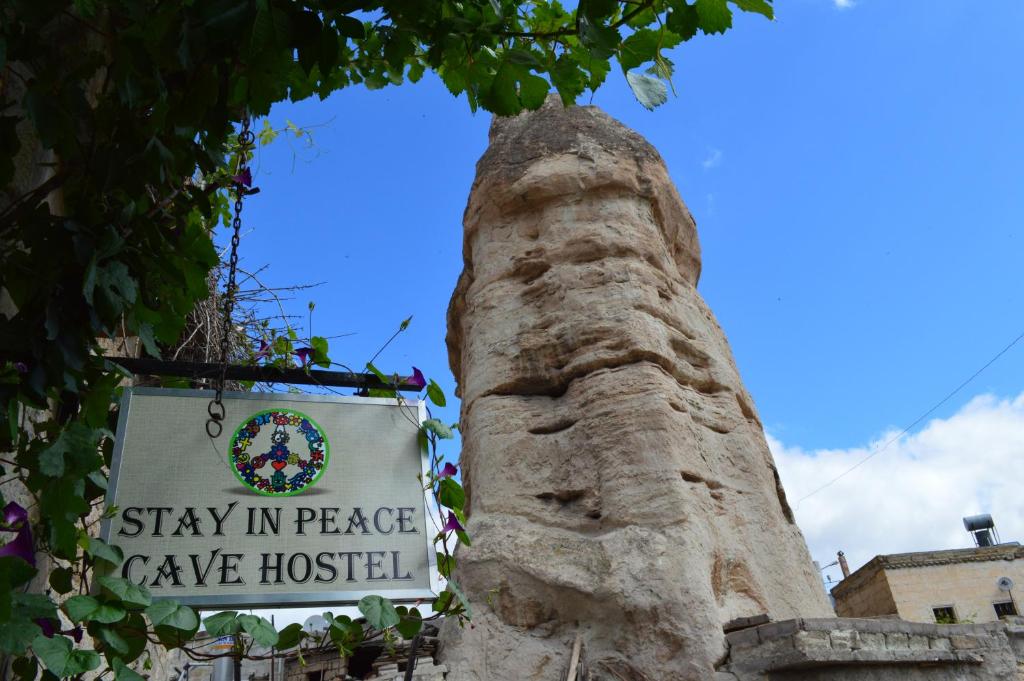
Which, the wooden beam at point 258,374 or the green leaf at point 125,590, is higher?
the wooden beam at point 258,374

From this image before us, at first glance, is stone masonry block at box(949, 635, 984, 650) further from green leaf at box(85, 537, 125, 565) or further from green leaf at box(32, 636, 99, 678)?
green leaf at box(32, 636, 99, 678)

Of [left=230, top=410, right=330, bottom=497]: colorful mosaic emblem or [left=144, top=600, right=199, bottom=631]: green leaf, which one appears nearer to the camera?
[left=144, top=600, right=199, bottom=631]: green leaf

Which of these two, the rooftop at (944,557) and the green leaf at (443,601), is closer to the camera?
the green leaf at (443,601)

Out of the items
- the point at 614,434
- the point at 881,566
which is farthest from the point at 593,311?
the point at 881,566

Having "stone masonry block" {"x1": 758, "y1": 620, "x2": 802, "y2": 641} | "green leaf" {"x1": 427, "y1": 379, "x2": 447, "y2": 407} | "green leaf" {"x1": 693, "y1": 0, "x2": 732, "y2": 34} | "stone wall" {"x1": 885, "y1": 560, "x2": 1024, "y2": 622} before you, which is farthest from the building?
"green leaf" {"x1": 693, "y1": 0, "x2": 732, "y2": 34}

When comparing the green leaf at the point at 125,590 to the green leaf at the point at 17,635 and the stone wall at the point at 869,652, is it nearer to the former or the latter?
the green leaf at the point at 17,635

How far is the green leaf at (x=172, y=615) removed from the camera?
64.4 inches

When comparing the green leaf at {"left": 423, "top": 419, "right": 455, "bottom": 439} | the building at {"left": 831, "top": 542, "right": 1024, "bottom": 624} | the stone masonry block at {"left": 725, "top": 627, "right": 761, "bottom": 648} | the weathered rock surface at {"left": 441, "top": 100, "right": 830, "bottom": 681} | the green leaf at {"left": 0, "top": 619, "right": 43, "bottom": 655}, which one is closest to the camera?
the green leaf at {"left": 0, "top": 619, "right": 43, "bottom": 655}

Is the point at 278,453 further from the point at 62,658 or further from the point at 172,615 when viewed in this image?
the point at 62,658

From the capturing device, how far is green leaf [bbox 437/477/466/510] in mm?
2080

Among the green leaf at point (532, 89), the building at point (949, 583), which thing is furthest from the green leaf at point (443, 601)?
the building at point (949, 583)

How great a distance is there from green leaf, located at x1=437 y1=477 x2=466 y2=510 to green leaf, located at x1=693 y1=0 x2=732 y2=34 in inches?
48.6

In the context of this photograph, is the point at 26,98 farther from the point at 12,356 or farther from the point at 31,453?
the point at 31,453

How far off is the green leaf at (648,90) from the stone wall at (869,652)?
10.9 feet
